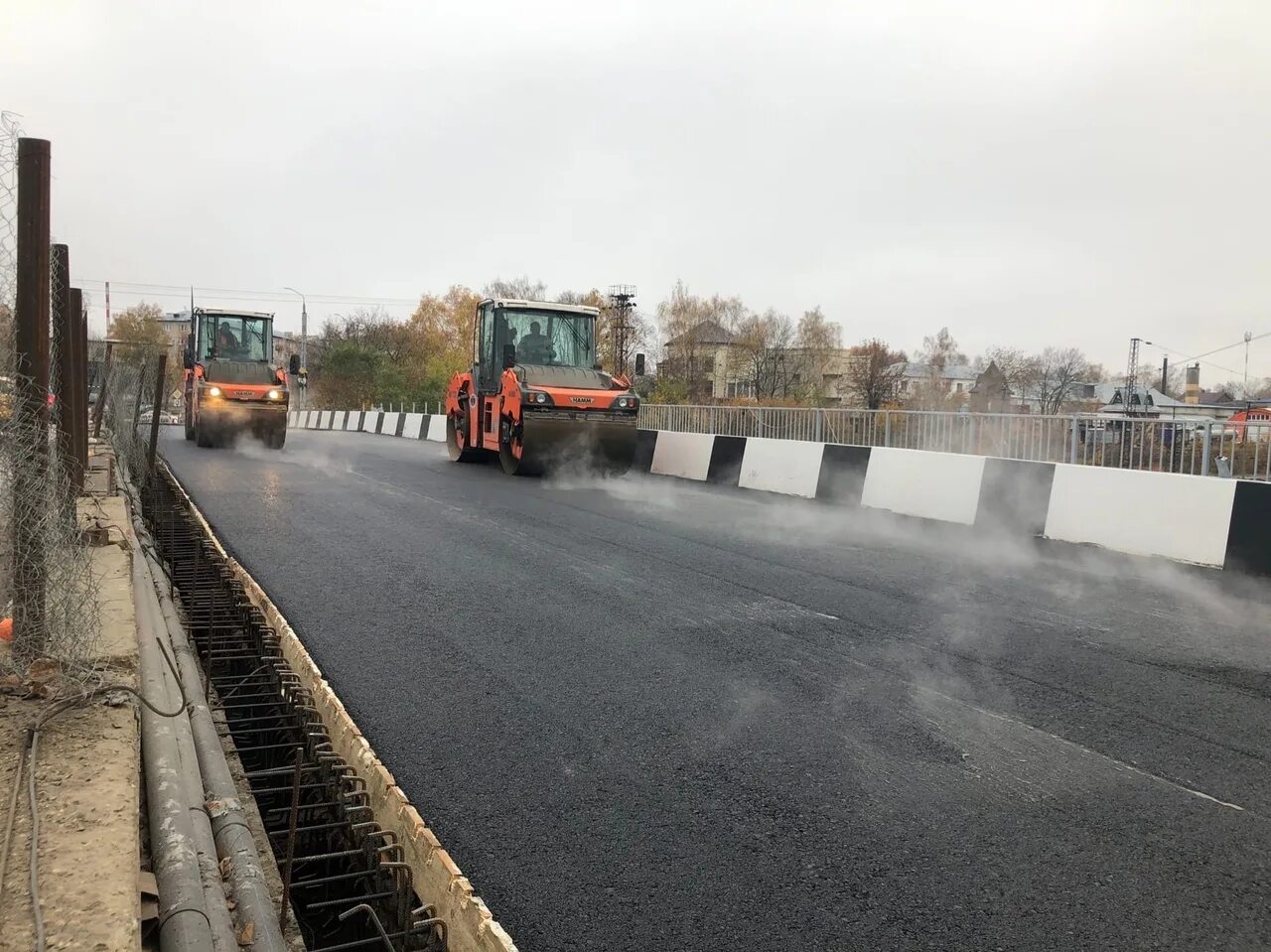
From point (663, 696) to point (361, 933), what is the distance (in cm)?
182

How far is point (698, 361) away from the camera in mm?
75875

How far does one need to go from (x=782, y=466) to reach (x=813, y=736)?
33.5 feet

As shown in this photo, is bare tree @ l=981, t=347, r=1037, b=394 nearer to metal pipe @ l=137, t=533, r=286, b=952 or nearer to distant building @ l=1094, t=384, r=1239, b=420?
distant building @ l=1094, t=384, r=1239, b=420

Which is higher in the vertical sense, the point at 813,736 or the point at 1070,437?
the point at 1070,437

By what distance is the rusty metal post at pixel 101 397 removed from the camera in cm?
1415

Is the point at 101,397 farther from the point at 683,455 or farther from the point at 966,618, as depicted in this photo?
the point at 966,618

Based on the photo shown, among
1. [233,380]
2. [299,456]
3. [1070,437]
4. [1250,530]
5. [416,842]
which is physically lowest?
[299,456]

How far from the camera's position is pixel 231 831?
284 centimetres

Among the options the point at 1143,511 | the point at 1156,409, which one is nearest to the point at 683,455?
the point at 1143,511

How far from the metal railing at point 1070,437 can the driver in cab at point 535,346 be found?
4.32m

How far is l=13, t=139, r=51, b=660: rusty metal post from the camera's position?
3.39 meters

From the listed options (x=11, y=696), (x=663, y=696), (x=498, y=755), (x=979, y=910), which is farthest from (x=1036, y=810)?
(x=11, y=696)

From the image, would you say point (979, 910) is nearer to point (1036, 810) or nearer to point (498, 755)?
point (1036, 810)

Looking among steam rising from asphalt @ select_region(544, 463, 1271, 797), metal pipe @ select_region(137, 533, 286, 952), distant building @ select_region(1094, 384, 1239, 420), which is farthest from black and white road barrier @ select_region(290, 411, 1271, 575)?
metal pipe @ select_region(137, 533, 286, 952)
